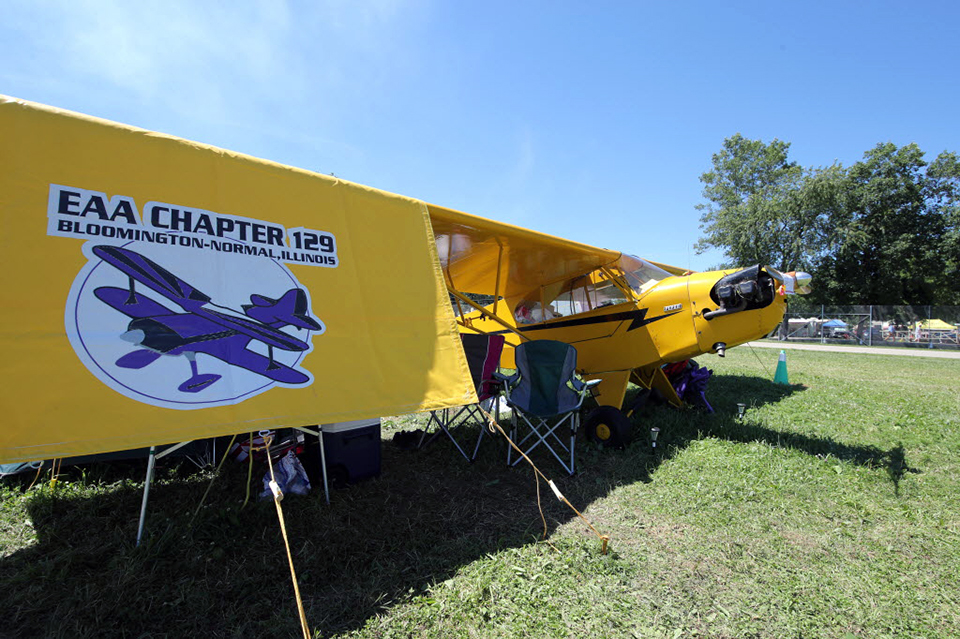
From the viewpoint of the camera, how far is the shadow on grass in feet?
6.39

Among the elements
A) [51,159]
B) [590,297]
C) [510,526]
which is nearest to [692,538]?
[510,526]

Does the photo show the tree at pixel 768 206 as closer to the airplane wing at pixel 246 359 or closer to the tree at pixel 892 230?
the tree at pixel 892 230

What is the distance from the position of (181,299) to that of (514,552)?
260 centimetres

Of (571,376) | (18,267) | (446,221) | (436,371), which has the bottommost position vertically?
(571,376)

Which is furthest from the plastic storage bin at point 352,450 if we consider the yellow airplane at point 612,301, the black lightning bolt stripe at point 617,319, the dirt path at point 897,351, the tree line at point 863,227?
the tree line at point 863,227

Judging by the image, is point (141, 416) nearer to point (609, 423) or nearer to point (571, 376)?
point (571, 376)

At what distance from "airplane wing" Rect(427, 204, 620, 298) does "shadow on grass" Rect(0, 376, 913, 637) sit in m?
2.52

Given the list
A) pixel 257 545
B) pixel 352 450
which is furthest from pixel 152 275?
A: pixel 352 450

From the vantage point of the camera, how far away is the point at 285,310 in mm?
2607

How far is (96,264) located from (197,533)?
181cm

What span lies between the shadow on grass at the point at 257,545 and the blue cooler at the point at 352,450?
137 mm

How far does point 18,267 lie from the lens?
6.31 ft

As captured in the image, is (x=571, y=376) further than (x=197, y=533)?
Yes

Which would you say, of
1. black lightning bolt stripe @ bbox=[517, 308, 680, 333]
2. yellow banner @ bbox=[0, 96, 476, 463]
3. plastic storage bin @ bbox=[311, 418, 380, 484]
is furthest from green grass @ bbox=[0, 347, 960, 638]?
black lightning bolt stripe @ bbox=[517, 308, 680, 333]
